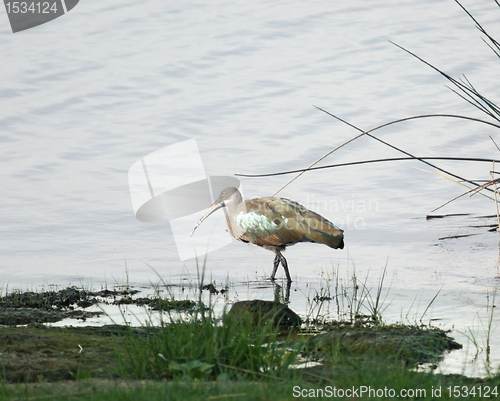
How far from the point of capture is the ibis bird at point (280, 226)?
8.78 meters

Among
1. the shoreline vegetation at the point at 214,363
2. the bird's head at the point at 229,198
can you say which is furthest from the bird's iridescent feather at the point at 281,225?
the shoreline vegetation at the point at 214,363

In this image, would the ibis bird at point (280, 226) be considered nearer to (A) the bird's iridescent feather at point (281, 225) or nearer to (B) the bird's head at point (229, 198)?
(A) the bird's iridescent feather at point (281, 225)

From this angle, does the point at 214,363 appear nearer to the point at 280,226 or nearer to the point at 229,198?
the point at 280,226

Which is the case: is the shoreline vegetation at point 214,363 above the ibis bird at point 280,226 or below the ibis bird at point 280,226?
above

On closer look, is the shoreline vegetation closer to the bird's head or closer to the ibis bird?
the ibis bird

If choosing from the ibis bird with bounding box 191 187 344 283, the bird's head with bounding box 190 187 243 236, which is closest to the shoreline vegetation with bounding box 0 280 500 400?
the ibis bird with bounding box 191 187 344 283

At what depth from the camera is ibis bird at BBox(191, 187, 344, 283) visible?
28.8 feet

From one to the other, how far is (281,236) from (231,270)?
1161mm

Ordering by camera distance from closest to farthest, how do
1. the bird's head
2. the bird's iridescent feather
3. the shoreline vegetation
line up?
the shoreline vegetation, the bird's iridescent feather, the bird's head

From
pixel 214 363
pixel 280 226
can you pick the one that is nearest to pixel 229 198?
pixel 280 226

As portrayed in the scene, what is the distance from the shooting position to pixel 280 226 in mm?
9070

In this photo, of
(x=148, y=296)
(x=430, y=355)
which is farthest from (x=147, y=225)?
(x=430, y=355)

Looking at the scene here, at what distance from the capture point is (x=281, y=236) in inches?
358

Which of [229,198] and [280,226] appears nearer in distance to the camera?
[280,226]
